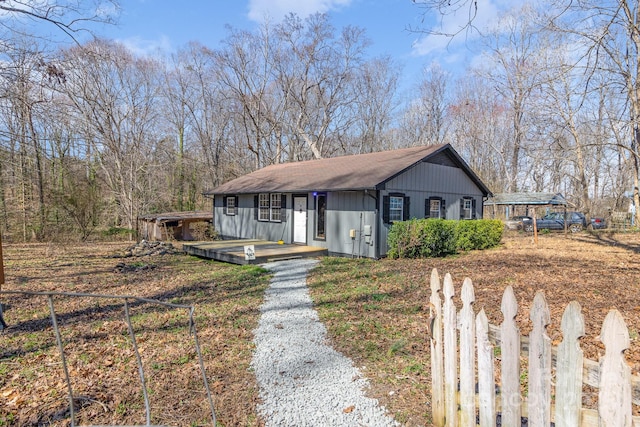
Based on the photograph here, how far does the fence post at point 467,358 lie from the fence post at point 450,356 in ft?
0.30

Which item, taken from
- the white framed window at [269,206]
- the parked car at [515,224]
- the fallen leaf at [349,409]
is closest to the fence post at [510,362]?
the fallen leaf at [349,409]

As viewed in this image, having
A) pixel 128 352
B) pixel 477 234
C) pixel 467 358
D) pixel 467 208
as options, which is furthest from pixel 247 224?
pixel 467 358

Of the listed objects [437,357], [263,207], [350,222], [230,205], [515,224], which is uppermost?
[230,205]

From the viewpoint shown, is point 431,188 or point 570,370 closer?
point 570,370

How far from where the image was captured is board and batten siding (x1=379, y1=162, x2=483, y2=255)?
39.3ft

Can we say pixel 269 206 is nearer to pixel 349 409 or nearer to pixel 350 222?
pixel 350 222

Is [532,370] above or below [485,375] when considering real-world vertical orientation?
above

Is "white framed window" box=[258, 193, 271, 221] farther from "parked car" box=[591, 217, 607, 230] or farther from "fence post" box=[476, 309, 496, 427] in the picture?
"parked car" box=[591, 217, 607, 230]

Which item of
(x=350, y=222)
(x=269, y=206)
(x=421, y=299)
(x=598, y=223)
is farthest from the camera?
(x=598, y=223)

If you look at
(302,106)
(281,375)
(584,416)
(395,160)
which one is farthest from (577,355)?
(302,106)

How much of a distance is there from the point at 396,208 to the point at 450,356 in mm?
10029

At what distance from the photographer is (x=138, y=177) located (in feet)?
66.2

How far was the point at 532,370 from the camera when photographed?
1.92 m

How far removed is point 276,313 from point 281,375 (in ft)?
7.32
